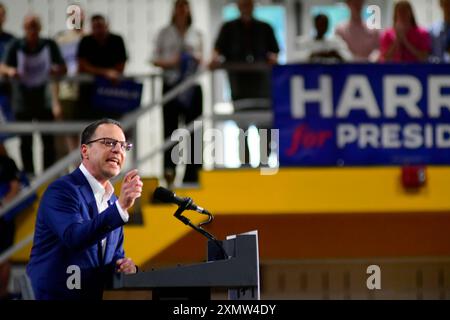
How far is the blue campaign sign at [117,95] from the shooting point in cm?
888

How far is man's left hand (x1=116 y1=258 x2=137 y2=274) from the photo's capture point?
463 cm

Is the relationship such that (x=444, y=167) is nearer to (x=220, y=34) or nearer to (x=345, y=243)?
(x=345, y=243)

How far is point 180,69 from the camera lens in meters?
9.00

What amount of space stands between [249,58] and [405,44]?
1.16m

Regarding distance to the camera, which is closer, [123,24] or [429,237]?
[429,237]

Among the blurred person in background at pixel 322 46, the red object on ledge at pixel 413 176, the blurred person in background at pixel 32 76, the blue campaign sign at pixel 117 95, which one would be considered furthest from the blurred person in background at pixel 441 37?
the blurred person in background at pixel 32 76

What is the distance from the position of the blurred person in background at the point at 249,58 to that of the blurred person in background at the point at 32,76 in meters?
1.24


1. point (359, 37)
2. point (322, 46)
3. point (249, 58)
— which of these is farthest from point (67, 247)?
point (322, 46)

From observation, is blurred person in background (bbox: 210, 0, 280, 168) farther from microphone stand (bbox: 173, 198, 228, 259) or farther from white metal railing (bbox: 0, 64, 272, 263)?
microphone stand (bbox: 173, 198, 228, 259)

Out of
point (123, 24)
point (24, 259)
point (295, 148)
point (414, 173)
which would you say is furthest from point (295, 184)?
point (123, 24)

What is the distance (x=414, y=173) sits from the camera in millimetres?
8609

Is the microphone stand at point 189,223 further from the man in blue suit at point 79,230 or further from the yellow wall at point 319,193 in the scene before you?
the yellow wall at point 319,193

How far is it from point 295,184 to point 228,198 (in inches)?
19.1

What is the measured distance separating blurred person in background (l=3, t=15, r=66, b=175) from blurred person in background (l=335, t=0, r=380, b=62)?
2.12 m
